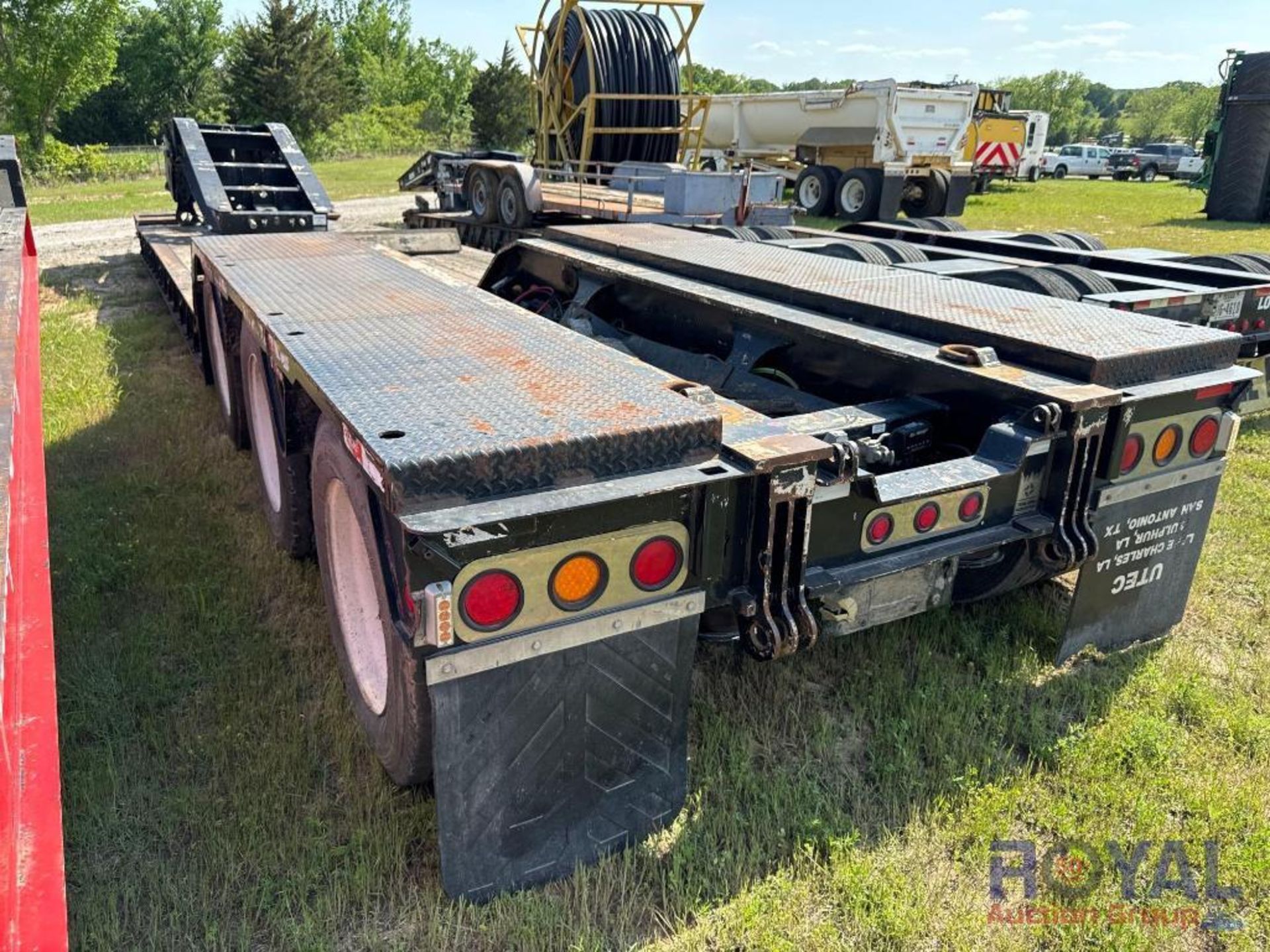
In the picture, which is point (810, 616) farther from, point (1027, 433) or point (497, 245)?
point (497, 245)

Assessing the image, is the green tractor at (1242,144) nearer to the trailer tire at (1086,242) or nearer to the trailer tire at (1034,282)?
the trailer tire at (1086,242)

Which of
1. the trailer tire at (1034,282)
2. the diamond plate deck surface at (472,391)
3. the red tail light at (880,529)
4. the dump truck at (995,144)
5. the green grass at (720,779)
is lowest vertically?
the green grass at (720,779)

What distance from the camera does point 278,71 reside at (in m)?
41.9

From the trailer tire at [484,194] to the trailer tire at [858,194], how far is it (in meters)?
8.21

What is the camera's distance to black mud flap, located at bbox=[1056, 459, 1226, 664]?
9.57 ft

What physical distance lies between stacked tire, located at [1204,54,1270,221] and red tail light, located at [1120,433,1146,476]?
17016 mm

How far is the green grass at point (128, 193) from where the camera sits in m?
18.2

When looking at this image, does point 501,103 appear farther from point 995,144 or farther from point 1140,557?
point 1140,557

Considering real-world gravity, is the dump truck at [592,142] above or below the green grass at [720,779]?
above

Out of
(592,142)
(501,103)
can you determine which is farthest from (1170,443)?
(501,103)

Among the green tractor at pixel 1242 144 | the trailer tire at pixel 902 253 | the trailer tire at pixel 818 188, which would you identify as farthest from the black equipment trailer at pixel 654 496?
the green tractor at pixel 1242 144

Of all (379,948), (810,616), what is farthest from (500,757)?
(810,616)

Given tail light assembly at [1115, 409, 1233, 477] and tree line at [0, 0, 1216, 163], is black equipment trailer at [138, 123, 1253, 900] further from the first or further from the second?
tree line at [0, 0, 1216, 163]

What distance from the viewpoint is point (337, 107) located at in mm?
46781
